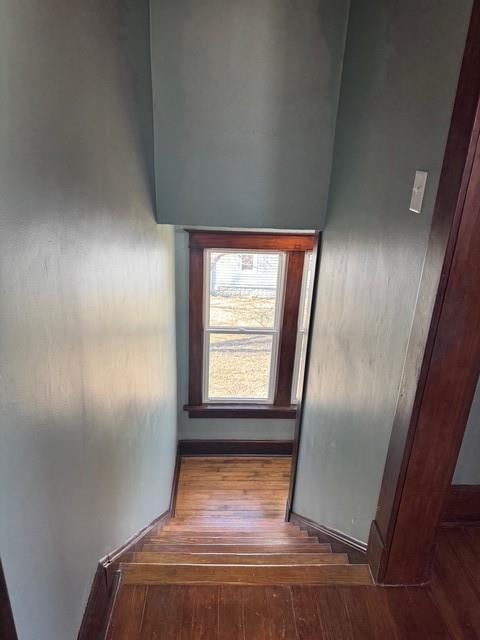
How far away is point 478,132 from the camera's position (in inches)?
40.9

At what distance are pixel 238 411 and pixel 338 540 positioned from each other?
8.08ft

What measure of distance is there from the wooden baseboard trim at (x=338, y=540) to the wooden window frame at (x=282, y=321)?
5.38 feet

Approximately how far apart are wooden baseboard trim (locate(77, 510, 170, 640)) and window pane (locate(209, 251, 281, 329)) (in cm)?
271

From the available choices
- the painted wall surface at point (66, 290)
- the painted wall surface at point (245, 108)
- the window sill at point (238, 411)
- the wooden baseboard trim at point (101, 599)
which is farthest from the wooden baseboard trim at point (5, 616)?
the window sill at point (238, 411)

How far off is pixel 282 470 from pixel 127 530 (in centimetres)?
275

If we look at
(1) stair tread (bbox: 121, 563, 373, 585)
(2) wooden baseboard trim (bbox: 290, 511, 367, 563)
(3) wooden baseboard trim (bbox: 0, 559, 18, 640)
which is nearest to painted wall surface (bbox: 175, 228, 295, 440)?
(2) wooden baseboard trim (bbox: 290, 511, 367, 563)

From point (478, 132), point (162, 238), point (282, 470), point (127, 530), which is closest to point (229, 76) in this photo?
point (162, 238)

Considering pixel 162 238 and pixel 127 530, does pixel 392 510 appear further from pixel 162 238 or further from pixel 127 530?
pixel 162 238

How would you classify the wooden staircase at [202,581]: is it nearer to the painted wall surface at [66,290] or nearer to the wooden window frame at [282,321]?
the painted wall surface at [66,290]

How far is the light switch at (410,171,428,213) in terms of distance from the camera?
4.28ft

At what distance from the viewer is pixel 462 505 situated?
185 centimetres

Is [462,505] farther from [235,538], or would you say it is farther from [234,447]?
[234,447]

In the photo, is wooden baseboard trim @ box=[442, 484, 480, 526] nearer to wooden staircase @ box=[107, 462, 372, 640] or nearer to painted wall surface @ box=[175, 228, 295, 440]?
wooden staircase @ box=[107, 462, 372, 640]

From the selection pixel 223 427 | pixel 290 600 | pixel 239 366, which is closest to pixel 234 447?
pixel 223 427
